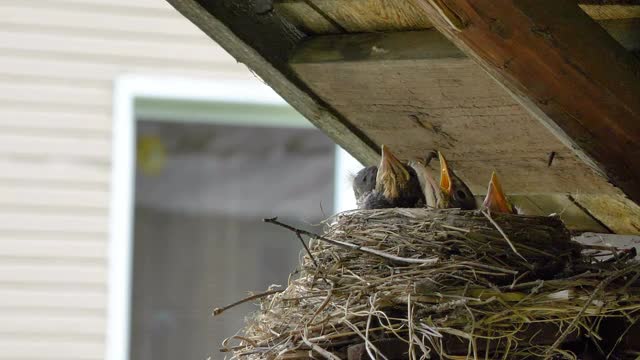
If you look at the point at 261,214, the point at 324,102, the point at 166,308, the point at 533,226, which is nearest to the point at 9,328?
the point at 166,308

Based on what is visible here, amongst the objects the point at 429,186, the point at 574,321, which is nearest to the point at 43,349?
the point at 429,186

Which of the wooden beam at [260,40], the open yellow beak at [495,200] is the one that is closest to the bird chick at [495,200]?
the open yellow beak at [495,200]

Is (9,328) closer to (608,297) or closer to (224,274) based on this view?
(224,274)

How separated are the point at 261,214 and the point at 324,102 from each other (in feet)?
11.6

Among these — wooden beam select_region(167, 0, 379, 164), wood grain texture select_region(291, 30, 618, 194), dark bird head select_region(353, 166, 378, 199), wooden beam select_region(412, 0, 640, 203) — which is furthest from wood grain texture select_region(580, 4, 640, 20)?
dark bird head select_region(353, 166, 378, 199)

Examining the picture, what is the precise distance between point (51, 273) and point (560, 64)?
4314 millimetres

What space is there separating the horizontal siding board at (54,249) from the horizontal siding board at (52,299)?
0.56 ft

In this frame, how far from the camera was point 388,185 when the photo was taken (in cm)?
308

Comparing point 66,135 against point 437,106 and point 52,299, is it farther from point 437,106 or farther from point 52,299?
point 437,106

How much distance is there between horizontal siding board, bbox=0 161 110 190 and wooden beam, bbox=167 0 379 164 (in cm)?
327

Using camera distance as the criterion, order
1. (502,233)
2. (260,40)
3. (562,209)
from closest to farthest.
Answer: (502,233) → (260,40) → (562,209)

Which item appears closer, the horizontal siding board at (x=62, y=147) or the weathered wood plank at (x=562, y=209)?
the weathered wood plank at (x=562, y=209)

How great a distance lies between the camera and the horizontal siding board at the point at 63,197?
237 inches

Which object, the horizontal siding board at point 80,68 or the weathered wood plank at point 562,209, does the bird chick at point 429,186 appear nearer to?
the weathered wood plank at point 562,209
